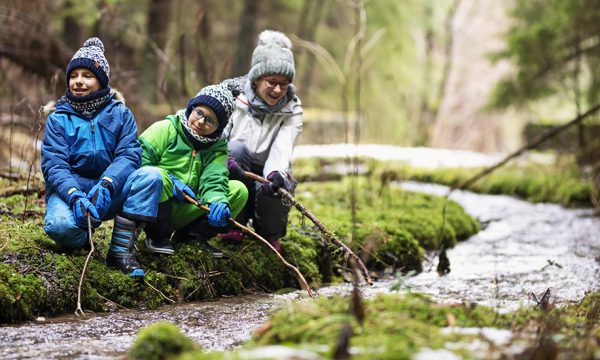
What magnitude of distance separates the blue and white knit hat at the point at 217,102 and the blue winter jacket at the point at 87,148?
0.44 meters

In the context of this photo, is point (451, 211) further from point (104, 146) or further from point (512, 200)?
point (104, 146)

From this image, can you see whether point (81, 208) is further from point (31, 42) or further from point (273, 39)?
point (31, 42)

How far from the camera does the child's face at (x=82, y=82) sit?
4523 mm

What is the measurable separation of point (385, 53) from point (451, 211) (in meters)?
12.1

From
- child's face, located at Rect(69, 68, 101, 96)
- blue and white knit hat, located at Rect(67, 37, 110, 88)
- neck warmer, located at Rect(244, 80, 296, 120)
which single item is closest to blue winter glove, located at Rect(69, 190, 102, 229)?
child's face, located at Rect(69, 68, 101, 96)

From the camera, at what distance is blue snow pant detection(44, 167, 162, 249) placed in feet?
14.0

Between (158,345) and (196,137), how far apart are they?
7.38ft

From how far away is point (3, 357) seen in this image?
3084mm

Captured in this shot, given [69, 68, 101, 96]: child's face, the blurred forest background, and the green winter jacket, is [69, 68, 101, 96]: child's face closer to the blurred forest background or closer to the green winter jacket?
the green winter jacket

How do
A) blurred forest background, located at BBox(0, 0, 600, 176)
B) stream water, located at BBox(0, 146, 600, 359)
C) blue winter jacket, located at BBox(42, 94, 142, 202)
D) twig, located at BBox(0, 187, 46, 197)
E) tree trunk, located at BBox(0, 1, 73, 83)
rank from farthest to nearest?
blurred forest background, located at BBox(0, 0, 600, 176) → tree trunk, located at BBox(0, 1, 73, 83) → twig, located at BBox(0, 187, 46, 197) → blue winter jacket, located at BBox(42, 94, 142, 202) → stream water, located at BBox(0, 146, 600, 359)

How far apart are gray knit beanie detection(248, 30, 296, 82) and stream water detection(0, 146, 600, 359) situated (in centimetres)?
161

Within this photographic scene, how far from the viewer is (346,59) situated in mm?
7316

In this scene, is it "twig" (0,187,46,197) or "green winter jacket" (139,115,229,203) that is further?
"twig" (0,187,46,197)

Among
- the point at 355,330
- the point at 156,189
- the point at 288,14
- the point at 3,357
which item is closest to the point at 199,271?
the point at 156,189
